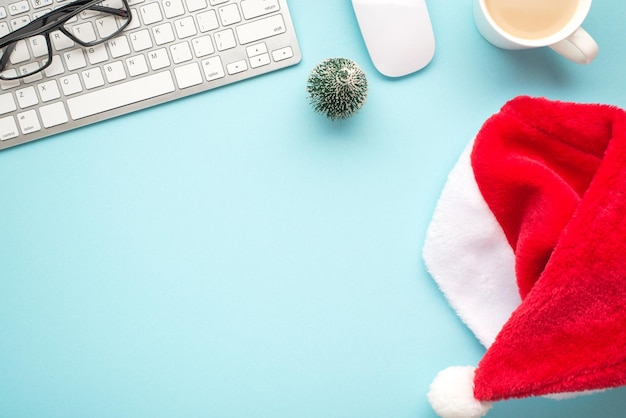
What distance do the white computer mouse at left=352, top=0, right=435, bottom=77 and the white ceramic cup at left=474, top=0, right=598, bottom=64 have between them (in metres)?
0.06

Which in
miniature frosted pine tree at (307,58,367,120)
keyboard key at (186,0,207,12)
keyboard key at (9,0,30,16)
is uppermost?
keyboard key at (9,0,30,16)

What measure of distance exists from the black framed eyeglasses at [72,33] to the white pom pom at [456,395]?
19.2 inches

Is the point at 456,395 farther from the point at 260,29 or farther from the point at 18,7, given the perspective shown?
the point at 18,7

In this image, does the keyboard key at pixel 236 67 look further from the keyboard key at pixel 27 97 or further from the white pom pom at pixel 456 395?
the white pom pom at pixel 456 395

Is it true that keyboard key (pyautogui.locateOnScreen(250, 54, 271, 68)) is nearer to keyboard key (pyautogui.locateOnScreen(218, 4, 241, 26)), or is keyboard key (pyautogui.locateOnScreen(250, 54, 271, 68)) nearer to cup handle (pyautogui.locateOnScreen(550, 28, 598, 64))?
keyboard key (pyautogui.locateOnScreen(218, 4, 241, 26))

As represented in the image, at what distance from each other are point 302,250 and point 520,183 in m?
0.23

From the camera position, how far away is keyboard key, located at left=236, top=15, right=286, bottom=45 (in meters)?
0.60

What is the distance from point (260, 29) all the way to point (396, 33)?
14cm

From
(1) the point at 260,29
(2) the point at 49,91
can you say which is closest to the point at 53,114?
(2) the point at 49,91

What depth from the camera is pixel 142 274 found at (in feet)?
2.05

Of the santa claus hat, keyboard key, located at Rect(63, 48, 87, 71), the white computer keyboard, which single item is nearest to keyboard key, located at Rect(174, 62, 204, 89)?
the white computer keyboard

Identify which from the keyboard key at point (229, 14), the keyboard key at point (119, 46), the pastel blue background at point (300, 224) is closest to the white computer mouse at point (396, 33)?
the pastel blue background at point (300, 224)

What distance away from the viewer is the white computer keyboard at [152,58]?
0.60 meters

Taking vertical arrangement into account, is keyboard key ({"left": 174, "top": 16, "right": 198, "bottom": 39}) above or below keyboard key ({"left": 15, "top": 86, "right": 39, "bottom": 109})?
above
